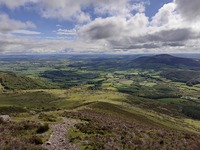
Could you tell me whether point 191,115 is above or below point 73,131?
below

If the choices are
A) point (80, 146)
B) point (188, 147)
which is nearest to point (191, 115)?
point (188, 147)

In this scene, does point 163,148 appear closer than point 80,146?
No

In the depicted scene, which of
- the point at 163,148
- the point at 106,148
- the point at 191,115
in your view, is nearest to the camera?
the point at 106,148

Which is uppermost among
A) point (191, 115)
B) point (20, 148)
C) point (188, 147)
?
point (20, 148)

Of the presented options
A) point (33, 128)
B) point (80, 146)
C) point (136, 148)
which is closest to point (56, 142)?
point (80, 146)

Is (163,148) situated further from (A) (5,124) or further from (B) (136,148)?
(A) (5,124)

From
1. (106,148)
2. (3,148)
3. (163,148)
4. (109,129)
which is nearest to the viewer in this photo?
(3,148)

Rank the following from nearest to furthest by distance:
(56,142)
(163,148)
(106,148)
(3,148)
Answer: (3,148) < (106,148) < (56,142) < (163,148)

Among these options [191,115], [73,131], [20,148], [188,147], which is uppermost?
[20,148]

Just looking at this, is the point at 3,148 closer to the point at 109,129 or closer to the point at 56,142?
the point at 56,142
